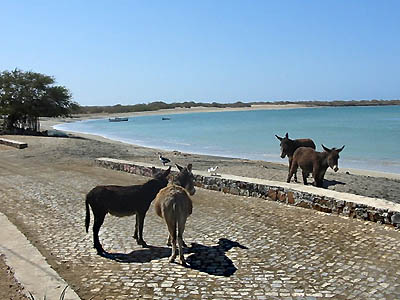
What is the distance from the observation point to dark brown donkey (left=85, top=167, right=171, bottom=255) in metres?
6.94

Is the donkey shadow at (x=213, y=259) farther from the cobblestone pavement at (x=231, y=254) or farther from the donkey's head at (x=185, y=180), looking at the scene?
the donkey's head at (x=185, y=180)

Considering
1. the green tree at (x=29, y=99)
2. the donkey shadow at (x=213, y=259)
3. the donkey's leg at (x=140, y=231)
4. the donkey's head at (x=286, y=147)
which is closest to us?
the donkey shadow at (x=213, y=259)

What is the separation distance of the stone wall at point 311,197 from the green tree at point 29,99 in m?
29.6

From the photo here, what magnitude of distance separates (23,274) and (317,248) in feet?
13.8

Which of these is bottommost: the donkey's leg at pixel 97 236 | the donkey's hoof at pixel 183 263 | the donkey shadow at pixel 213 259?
the donkey shadow at pixel 213 259

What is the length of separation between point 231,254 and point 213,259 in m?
0.34

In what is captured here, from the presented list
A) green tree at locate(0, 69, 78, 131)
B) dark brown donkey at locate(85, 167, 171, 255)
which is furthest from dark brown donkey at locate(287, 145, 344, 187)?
green tree at locate(0, 69, 78, 131)

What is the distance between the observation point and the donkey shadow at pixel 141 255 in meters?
6.57

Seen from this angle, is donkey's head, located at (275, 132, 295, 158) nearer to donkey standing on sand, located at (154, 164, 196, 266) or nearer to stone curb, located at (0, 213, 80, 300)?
donkey standing on sand, located at (154, 164, 196, 266)

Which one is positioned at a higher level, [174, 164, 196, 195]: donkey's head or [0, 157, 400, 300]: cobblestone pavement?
[174, 164, 196, 195]: donkey's head

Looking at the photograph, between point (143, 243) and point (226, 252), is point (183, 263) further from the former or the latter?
point (143, 243)

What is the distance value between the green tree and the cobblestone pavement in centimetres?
2987

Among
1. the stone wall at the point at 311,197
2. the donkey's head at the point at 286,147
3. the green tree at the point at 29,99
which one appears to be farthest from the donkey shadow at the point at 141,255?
the green tree at the point at 29,99

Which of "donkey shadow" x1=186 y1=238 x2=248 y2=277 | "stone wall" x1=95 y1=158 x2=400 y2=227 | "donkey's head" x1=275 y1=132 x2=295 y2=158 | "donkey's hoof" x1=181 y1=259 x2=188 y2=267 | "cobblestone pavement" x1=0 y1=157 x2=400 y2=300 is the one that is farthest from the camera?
"donkey's head" x1=275 y1=132 x2=295 y2=158
